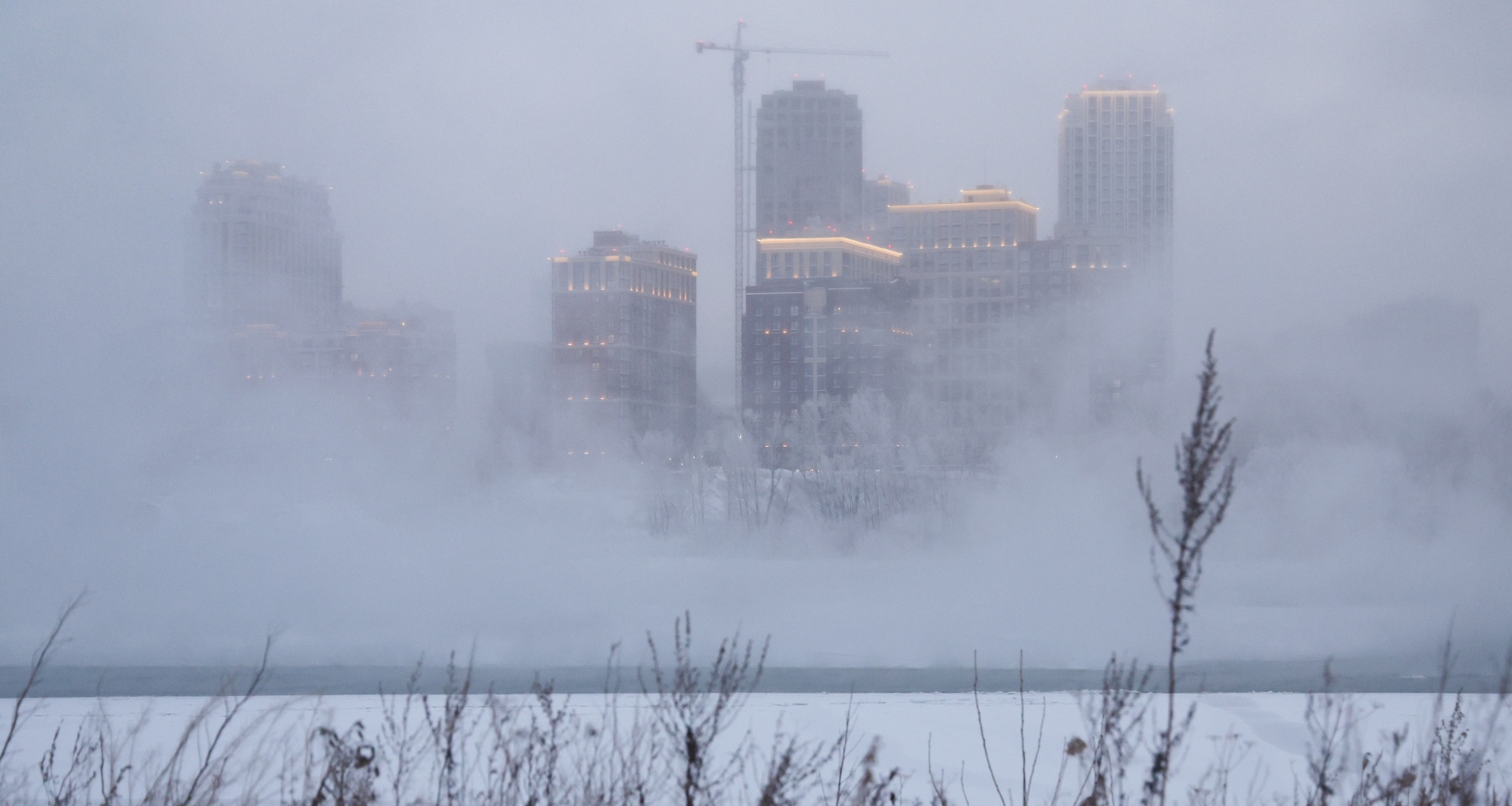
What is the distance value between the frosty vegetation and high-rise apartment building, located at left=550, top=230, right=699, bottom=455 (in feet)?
156

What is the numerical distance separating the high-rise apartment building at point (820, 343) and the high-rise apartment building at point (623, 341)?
491 centimetres

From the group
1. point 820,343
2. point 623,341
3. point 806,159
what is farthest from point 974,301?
point 806,159

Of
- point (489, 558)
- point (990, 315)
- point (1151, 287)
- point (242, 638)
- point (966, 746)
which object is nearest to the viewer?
point (966, 746)

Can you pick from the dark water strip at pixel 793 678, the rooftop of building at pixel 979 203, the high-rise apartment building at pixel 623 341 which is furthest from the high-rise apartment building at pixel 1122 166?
the dark water strip at pixel 793 678

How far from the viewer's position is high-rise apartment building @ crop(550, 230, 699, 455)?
60.1 meters

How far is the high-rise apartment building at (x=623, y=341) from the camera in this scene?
197ft

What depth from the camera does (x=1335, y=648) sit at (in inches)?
1031

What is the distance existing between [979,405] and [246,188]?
113 ft

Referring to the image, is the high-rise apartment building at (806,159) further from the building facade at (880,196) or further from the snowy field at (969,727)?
the snowy field at (969,727)

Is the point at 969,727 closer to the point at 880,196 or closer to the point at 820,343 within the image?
the point at 820,343

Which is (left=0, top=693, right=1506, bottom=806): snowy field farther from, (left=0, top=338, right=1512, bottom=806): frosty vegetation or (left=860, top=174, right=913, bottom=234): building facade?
(left=860, top=174, right=913, bottom=234): building facade

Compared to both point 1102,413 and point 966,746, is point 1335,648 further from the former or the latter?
point 1102,413

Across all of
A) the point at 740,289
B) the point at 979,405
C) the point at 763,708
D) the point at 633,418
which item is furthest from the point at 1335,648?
the point at 740,289

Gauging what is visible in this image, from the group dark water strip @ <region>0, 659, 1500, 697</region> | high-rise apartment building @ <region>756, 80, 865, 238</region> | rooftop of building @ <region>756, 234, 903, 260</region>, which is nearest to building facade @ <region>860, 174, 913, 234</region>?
high-rise apartment building @ <region>756, 80, 865, 238</region>
